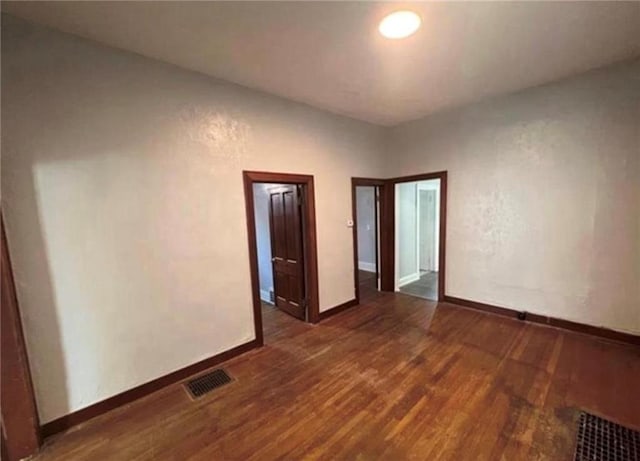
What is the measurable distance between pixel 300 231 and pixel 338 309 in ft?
4.27

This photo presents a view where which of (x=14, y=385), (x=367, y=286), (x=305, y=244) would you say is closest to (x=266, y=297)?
(x=305, y=244)

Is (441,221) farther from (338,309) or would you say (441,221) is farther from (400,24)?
(400,24)

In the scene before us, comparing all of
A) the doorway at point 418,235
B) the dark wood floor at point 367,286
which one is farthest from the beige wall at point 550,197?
the dark wood floor at point 367,286

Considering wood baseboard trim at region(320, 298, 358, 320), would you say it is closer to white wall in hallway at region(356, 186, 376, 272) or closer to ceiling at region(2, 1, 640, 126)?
white wall in hallway at region(356, 186, 376, 272)

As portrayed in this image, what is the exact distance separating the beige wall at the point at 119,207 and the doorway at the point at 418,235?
8.36ft

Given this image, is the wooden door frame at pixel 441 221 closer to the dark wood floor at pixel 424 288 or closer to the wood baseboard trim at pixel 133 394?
the dark wood floor at pixel 424 288

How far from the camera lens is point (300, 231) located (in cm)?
368

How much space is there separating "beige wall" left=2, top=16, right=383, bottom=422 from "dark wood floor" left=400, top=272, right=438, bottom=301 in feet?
9.99

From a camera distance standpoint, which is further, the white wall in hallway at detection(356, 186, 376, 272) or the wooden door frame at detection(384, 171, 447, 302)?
the white wall in hallway at detection(356, 186, 376, 272)

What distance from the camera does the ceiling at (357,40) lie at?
5.88 feet

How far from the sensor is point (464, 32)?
6.79 ft

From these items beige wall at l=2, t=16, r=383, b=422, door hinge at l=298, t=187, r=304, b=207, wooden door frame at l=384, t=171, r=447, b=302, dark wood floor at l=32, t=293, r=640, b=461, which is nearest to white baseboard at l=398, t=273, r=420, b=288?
wooden door frame at l=384, t=171, r=447, b=302

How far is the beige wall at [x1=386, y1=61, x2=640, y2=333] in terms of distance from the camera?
2.79m

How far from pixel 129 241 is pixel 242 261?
1.04 metres
